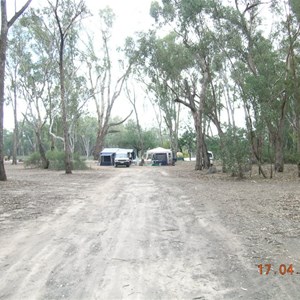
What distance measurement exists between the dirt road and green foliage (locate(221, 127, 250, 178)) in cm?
911

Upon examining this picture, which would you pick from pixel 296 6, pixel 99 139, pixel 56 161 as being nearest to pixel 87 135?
pixel 99 139

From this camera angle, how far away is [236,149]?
19.4 meters

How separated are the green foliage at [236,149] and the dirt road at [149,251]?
9.11 meters

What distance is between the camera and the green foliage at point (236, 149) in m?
19.5

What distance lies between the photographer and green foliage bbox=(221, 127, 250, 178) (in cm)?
1947

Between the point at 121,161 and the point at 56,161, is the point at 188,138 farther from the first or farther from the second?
the point at 56,161

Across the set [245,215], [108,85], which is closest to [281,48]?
[245,215]

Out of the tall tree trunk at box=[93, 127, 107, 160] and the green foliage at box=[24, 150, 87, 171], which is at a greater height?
the tall tree trunk at box=[93, 127, 107, 160]

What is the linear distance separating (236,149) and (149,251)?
14.5 m

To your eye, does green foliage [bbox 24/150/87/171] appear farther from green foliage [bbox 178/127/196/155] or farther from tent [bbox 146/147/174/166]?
green foliage [bbox 178/127/196/155]

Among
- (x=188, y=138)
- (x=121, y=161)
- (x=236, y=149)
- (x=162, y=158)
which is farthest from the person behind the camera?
(x=188, y=138)

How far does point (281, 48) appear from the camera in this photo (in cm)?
2506

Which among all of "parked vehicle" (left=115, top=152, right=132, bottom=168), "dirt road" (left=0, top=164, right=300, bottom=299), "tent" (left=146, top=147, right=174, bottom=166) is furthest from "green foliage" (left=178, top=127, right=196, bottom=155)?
"dirt road" (left=0, top=164, right=300, bottom=299)

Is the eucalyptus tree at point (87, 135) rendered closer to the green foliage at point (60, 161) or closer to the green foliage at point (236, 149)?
the green foliage at point (60, 161)
